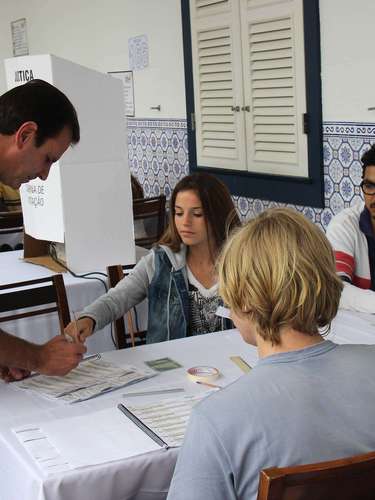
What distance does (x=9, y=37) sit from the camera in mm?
9141

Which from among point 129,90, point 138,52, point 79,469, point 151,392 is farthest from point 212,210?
point 129,90

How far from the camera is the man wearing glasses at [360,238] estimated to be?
3.09m

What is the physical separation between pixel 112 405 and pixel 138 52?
4480 millimetres

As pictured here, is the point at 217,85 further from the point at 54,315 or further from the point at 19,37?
the point at 19,37

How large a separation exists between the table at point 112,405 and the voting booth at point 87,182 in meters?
1.40

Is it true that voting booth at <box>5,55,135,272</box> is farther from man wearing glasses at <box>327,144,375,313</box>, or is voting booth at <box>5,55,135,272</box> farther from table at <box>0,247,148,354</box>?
man wearing glasses at <box>327,144,375,313</box>

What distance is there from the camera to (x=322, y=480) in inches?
51.3

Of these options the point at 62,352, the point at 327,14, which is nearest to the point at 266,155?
the point at 327,14

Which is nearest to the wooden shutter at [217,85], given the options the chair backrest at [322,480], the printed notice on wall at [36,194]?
the printed notice on wall at [36,194]

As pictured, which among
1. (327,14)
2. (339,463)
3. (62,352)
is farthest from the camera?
(327,14)

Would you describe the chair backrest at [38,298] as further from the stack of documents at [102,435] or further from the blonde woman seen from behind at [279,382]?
the blonde woman seen from behind at [279,382]

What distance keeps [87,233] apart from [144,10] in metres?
2.62

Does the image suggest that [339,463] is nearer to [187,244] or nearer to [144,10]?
[187,244]

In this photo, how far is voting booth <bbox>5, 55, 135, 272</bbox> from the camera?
388 cm
